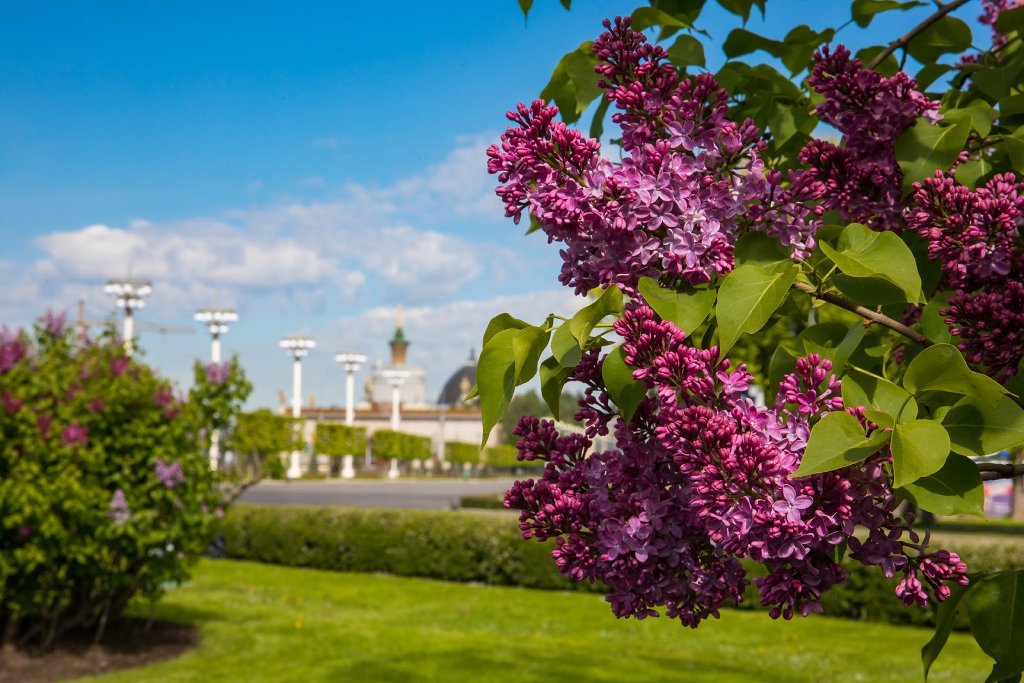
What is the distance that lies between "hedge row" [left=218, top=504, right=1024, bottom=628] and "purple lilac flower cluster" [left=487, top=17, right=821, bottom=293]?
13.2 meters

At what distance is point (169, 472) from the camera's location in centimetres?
965

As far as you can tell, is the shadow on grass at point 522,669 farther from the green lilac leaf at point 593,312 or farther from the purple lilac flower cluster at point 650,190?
the green lilac leaf at point 593,312

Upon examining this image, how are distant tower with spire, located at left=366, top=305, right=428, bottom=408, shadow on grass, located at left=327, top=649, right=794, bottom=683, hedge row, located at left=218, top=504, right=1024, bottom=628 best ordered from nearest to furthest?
1. shadow on grass, located at left=327, top=649, right=794, bottom=683
2. hedge row, located at left=218, top=504, right=1024, bottom=628
3. distant tower with spire, located at left=366, top=305, right=428, bottom=408

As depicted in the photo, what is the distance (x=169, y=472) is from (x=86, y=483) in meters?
0.76

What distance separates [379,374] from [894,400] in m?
110

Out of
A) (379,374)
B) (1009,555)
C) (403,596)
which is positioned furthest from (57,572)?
(379,374)

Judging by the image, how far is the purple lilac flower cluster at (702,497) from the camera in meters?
1.48

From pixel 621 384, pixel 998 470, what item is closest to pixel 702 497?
pixel 621 384

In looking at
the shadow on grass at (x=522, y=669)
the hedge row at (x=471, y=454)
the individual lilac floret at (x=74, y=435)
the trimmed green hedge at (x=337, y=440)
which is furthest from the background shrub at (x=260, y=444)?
the hedge row at (x=471, y=454)

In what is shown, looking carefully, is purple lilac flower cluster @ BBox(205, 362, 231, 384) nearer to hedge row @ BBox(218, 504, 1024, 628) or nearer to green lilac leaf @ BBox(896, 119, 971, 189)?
hedge row @ BBox(218, 504, 1024, 628)

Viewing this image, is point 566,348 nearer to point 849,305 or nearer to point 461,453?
point 849,305

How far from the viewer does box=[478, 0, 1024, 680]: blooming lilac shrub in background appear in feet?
4.75

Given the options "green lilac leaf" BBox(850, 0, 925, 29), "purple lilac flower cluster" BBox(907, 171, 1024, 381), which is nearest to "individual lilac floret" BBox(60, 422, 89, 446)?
"green lilac leaf" BBox(850, 0, 925, 29)

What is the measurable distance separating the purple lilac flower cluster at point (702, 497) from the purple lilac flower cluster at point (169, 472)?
337 inches
